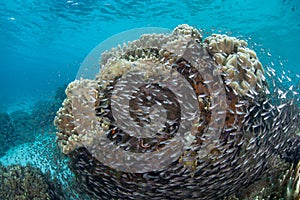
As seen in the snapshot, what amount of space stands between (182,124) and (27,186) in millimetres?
4803

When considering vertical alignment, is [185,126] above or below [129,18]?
above

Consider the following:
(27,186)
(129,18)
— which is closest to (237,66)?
(27,186)

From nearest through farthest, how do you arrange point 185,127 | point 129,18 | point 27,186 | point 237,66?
point 185,127 → point 237,66 → point 27,186 → point 129,18

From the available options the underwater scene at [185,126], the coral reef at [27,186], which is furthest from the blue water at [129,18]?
the underwater scene at [185,126]

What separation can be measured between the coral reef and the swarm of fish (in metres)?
2.26

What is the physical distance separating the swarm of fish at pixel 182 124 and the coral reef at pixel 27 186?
226 centimetres

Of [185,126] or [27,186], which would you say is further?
[27,186]

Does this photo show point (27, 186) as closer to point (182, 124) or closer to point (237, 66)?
point (182, 124)

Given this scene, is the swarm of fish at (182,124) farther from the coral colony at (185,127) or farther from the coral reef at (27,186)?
the coral reef at (27,186)

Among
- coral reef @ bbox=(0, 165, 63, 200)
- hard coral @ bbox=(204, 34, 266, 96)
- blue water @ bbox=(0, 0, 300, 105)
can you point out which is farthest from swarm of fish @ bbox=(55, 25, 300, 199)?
blue water @ bbox=(0, 0, 300, 105)

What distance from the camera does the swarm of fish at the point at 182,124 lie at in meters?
3.99

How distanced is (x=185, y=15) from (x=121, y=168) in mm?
33992

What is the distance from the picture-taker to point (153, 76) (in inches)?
172

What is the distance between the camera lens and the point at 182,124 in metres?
4.02
